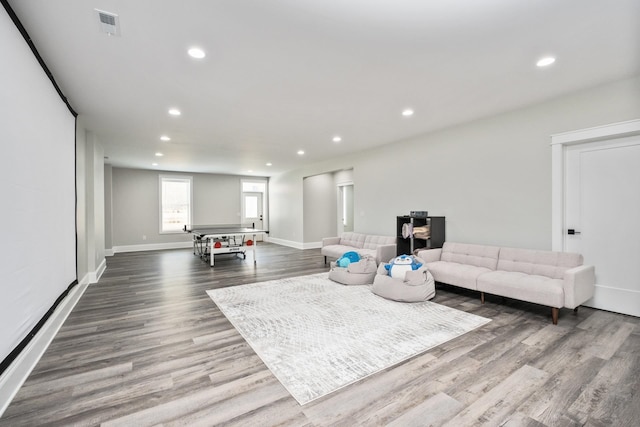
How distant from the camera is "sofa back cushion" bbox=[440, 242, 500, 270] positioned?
4.08 metres

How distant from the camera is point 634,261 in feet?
10.8

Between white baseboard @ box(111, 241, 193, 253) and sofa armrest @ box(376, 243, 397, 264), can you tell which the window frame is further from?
sofa armrest @ box(376, 243, 397, 264)

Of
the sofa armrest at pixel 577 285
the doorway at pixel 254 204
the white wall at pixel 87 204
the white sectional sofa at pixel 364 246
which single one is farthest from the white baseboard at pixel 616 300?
the doorway at pixel 254 204

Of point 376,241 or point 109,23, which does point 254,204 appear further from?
point 109,23

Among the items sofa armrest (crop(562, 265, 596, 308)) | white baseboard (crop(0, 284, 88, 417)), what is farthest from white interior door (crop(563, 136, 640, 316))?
white baseboard (crop(0, 284, 88, 417))

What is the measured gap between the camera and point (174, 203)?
9.65 m

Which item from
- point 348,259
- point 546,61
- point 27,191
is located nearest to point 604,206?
point 546,61

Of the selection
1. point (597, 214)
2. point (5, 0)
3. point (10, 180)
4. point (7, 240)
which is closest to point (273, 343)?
point (7, 240)

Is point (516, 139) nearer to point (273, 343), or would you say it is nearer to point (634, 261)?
A: point (634, 261)

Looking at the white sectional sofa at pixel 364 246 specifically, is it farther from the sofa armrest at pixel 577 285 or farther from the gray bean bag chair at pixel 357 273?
the sofa armrest at pixel 577 285

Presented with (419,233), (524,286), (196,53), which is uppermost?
(196,53)

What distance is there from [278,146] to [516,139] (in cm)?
419

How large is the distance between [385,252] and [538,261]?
2.33 metres

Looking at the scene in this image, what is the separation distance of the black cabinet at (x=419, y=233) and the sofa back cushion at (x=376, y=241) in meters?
0.33
